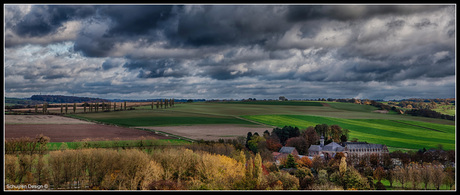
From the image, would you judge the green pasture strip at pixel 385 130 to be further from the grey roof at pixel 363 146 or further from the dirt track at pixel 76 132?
the dirt track at pixel 76 132

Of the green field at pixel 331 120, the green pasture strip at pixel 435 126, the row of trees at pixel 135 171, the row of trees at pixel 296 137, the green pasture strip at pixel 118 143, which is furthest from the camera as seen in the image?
the row of trees at pixel 296 137

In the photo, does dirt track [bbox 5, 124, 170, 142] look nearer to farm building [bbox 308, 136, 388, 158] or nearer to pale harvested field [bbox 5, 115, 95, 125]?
pale harvested field [bbox 5, 115, 95, 125]

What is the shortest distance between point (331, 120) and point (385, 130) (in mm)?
12660

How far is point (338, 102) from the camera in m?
113

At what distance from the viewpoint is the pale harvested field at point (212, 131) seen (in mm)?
61000

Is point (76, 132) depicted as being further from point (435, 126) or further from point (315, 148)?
point (435, 126)

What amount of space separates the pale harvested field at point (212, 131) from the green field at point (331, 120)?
143 inches

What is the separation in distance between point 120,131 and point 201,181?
21798 mm

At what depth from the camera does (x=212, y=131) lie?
6475cm

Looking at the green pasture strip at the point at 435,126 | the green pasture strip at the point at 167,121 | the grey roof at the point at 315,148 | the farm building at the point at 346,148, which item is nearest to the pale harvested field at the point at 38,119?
the green pasture strip at the point at 167,121

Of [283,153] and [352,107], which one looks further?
[352,107]

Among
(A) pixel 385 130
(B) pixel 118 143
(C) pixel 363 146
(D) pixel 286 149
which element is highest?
(B) pixel 118 143

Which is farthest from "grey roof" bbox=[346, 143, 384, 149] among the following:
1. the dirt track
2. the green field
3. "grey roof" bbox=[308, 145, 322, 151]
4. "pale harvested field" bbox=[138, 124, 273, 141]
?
the dirt track

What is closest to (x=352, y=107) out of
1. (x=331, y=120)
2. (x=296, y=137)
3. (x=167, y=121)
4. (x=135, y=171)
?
(x=331, y=120)
